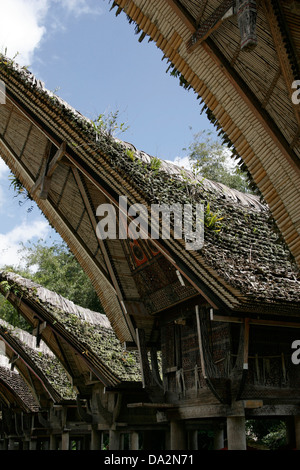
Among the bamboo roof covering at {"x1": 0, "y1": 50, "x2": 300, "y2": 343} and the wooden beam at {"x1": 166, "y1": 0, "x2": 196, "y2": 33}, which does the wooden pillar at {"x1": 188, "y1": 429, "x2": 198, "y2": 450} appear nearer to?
the bamboo roof covering at {"x1": 0, "y1": 50, "x2": 300, "y2": 343}

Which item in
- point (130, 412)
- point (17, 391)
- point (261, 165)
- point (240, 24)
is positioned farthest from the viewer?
point (17, 391)

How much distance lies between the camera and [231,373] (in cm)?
771

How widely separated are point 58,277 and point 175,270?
22.4 m

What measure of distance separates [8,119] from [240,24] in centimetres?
695

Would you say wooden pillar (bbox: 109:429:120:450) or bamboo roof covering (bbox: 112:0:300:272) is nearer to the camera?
bamboo roof covering (bbox: 112:0:300:272)

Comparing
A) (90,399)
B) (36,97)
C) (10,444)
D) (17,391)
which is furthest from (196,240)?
(10,444)

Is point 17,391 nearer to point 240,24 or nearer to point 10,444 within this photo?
point 10,444

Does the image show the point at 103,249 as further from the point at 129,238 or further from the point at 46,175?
the point at 46,175

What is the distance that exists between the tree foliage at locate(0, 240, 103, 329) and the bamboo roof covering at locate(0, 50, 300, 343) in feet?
52.8

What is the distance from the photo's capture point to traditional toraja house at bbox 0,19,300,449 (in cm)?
747

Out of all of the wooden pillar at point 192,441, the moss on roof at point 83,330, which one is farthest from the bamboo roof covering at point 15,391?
the moss on roof at point 83,330

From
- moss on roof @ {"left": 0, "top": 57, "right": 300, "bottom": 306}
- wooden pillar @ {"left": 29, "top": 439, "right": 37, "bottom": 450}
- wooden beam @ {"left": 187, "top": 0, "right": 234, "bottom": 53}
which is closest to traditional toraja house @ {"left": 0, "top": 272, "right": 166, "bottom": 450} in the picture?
moss on roof @ {"left": 0, "top": 57, "right": 300, "bottom": 306}

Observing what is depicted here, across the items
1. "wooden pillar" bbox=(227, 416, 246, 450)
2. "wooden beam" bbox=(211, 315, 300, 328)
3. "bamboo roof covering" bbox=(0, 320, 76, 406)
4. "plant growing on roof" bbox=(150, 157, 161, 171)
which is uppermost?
"plant growing on roof" bbox=(150, 157, 161, 171)

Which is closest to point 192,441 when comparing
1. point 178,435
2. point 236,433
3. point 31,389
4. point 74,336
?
point 31,389
